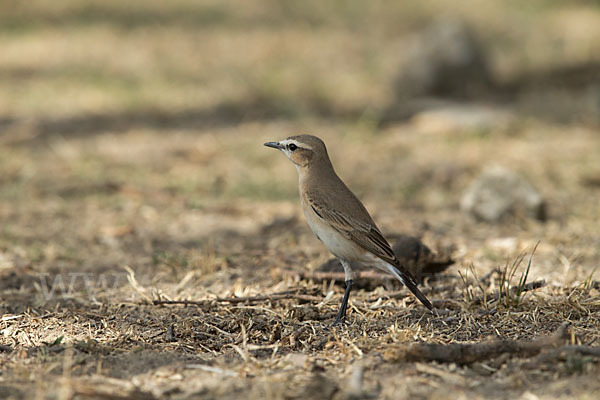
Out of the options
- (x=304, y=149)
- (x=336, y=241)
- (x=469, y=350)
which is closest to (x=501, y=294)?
(x=469, y=350)

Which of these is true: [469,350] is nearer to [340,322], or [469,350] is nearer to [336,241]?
[340,322]

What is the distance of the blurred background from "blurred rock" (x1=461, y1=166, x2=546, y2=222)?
0.06ft

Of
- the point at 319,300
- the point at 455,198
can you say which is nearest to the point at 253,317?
the point at 319,300

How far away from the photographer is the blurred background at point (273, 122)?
633 cm

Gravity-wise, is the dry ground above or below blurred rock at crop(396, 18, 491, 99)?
below

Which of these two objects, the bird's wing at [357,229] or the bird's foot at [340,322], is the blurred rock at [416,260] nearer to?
the bird's wing at [357,229]

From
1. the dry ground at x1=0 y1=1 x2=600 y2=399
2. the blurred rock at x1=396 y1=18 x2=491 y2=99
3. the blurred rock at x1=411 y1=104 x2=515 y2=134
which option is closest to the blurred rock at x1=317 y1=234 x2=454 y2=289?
the dry ground at x1=0 y1=1 x2=600 y2=399

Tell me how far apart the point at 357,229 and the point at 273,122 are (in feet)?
18.8

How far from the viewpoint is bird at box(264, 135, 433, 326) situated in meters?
4.26

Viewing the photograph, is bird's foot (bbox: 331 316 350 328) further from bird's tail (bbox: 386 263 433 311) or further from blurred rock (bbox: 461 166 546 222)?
blurred rock (bbox: 461 166 546 222)

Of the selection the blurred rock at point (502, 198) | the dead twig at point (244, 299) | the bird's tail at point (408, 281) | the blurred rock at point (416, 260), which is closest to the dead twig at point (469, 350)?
the bird's tail at point (408, 281)

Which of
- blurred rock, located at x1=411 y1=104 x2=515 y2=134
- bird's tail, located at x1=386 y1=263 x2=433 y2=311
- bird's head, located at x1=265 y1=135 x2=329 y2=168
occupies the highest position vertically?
blurred rock, located at x1=411 y1=104 x2=515 y2=134

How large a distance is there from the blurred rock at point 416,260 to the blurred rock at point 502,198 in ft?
5.49

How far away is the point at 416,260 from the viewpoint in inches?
194
